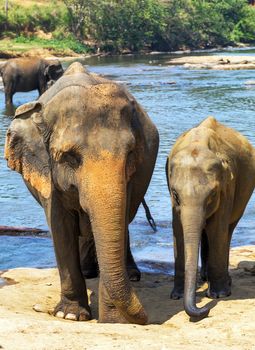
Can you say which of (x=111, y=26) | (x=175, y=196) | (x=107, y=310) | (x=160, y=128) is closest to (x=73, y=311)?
(x=107, y=310)

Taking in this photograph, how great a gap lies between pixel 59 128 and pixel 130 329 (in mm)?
1342

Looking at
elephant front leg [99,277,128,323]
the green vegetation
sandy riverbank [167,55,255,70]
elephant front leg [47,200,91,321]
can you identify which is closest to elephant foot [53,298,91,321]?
elephant front leg [47,200,91,321]

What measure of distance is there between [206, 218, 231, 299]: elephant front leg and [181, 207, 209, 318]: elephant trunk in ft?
1.35

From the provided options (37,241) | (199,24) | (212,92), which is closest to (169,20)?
(199,24)

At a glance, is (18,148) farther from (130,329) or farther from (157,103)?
(157,103)

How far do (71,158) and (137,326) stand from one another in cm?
112

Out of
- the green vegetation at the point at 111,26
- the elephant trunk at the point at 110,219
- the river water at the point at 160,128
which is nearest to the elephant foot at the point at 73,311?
the elephant trunk at the point at 110,219

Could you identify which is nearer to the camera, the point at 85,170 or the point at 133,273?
the point at 85,170

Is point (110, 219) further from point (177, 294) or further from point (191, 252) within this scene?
point (177, 294)

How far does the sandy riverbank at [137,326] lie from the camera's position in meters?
4.75

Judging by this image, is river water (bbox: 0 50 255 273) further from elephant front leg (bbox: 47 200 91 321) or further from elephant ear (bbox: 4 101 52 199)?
elephant ear (bbox: 4 101 52 199)

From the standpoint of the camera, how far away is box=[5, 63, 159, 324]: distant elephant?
Answer: 5.18 m

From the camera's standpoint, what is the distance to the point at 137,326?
5332mm

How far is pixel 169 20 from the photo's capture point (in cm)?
6656
